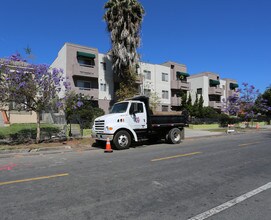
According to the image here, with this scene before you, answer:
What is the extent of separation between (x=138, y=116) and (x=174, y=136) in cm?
316

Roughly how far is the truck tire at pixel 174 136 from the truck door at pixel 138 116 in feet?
6.68

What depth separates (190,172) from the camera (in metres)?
7.01

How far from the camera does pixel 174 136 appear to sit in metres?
14.9

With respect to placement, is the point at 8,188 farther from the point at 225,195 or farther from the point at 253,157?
the point at 253,157

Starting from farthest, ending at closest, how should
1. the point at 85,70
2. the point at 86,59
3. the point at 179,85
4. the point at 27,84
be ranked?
the point at 179,85
the point at 86,59
the point at 85,70
the point at 27,84

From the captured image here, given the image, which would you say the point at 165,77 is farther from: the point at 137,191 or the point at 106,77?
the point at 137,191

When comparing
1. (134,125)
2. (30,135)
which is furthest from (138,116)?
(30,135)

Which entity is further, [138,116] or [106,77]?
[106,77]

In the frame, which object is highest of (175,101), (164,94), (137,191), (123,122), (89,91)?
(164,94)

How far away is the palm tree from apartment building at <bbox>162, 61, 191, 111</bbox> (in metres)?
12.6

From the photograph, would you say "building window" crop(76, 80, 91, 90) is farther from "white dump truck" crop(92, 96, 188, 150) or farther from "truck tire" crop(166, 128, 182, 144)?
"truck tire" crop(166, 128, 182, 144)

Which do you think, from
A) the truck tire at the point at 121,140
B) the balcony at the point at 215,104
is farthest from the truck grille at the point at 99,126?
the balcony at the point at 215,104

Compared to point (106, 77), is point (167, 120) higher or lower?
lower

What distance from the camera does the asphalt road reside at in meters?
4.12
